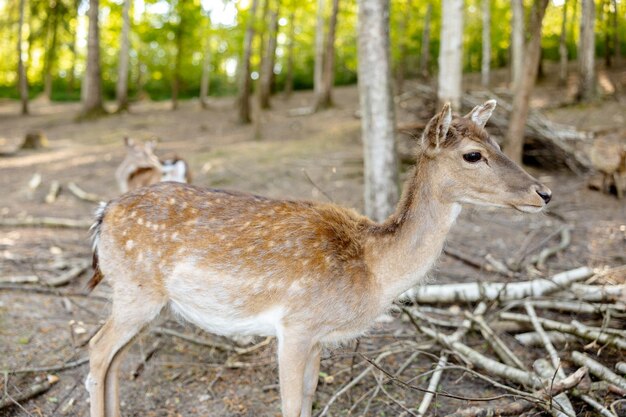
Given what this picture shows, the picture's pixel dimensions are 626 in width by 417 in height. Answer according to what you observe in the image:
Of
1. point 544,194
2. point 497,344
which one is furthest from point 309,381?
point 544,194

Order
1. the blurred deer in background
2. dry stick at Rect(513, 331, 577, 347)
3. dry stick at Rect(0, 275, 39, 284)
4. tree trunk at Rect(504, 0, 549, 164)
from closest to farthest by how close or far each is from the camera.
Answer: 1. dry stick at Rect(513, 331, 577, 347)
2. dry stick at Rect(0, 275, 39, 284)
3. the blurred deer in background
4. tree trunk at Rect(504, 0, 549, 164)

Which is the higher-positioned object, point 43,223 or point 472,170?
point 472,170

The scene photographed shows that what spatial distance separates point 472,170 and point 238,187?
302 inches

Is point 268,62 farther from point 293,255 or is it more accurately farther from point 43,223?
point 293,255

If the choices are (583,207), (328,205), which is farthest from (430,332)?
(583,207)

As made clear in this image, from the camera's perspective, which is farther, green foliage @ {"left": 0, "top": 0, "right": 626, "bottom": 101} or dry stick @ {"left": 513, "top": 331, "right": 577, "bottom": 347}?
green foliage @ {"left": 0, "top": 0, "right": 626, "bottom": 101}

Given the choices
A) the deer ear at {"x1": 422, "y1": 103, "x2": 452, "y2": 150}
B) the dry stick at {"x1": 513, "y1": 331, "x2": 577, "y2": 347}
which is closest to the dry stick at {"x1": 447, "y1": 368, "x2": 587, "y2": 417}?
the dry stick at {"x1": 513, "y1": 331, "x2": 577, "y2": 347}

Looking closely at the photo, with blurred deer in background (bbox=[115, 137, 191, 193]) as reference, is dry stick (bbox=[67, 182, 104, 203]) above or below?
below

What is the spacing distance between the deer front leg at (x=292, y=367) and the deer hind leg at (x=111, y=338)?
3.01 feet

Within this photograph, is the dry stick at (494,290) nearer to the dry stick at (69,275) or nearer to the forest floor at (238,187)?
the forest floor at (238,187)

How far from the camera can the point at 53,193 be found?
10.4m

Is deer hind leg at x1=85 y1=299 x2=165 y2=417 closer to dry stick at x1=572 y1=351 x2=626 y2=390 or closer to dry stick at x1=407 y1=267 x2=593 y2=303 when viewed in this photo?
dry stick at x1=407 y1=267 x2=593 y2=303

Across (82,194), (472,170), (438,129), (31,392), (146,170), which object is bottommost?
(31,392)

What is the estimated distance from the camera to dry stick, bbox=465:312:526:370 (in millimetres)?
4539
